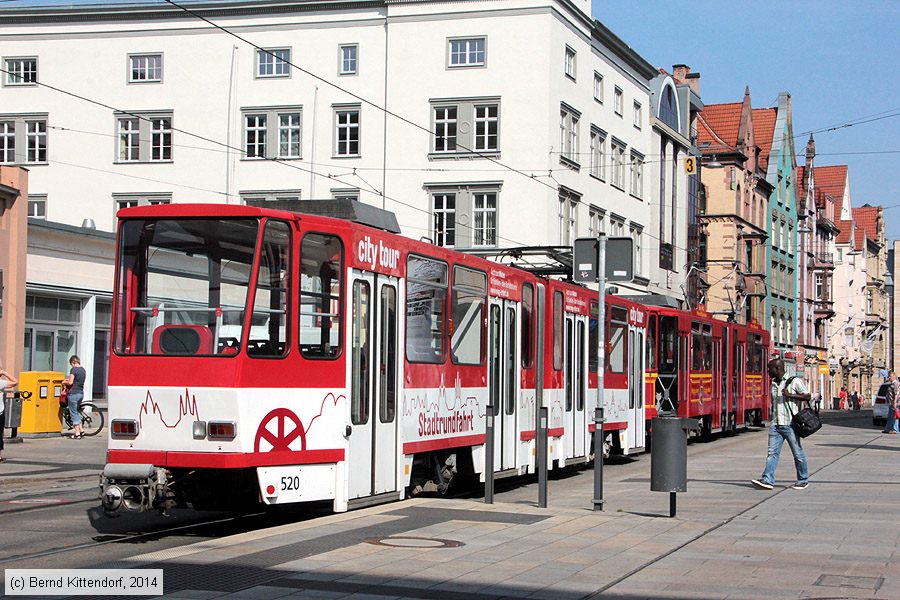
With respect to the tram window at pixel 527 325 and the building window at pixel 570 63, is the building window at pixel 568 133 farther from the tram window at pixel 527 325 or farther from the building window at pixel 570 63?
the tram window at pixel 527 325

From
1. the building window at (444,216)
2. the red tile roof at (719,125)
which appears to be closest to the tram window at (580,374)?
the building window at (444,216)

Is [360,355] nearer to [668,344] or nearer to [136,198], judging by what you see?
[668,344]

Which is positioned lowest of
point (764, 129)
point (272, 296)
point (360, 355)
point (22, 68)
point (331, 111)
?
point (360, 355)

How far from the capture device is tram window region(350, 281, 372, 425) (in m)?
12.7

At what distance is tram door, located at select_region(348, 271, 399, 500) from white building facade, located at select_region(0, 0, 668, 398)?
32792 millimetres

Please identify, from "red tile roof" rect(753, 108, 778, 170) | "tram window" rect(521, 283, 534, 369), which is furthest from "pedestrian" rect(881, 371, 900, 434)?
"red tile roof" rect(753, 108, 778, 170)

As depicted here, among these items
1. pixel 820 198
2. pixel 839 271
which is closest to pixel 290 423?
pixel 820 198

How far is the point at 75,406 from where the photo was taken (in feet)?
92.3

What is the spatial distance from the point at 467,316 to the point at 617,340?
26.3 ft

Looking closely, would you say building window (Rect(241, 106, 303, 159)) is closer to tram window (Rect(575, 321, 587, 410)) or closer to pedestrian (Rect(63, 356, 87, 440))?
pedestrian (Rect(63, 356, 87, 440))

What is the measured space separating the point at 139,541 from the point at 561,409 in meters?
9.35

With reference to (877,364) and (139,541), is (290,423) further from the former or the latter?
(877,364)

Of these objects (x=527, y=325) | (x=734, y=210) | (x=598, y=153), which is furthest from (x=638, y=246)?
(x=527, y=325)

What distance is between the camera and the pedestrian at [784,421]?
57.0 feet
